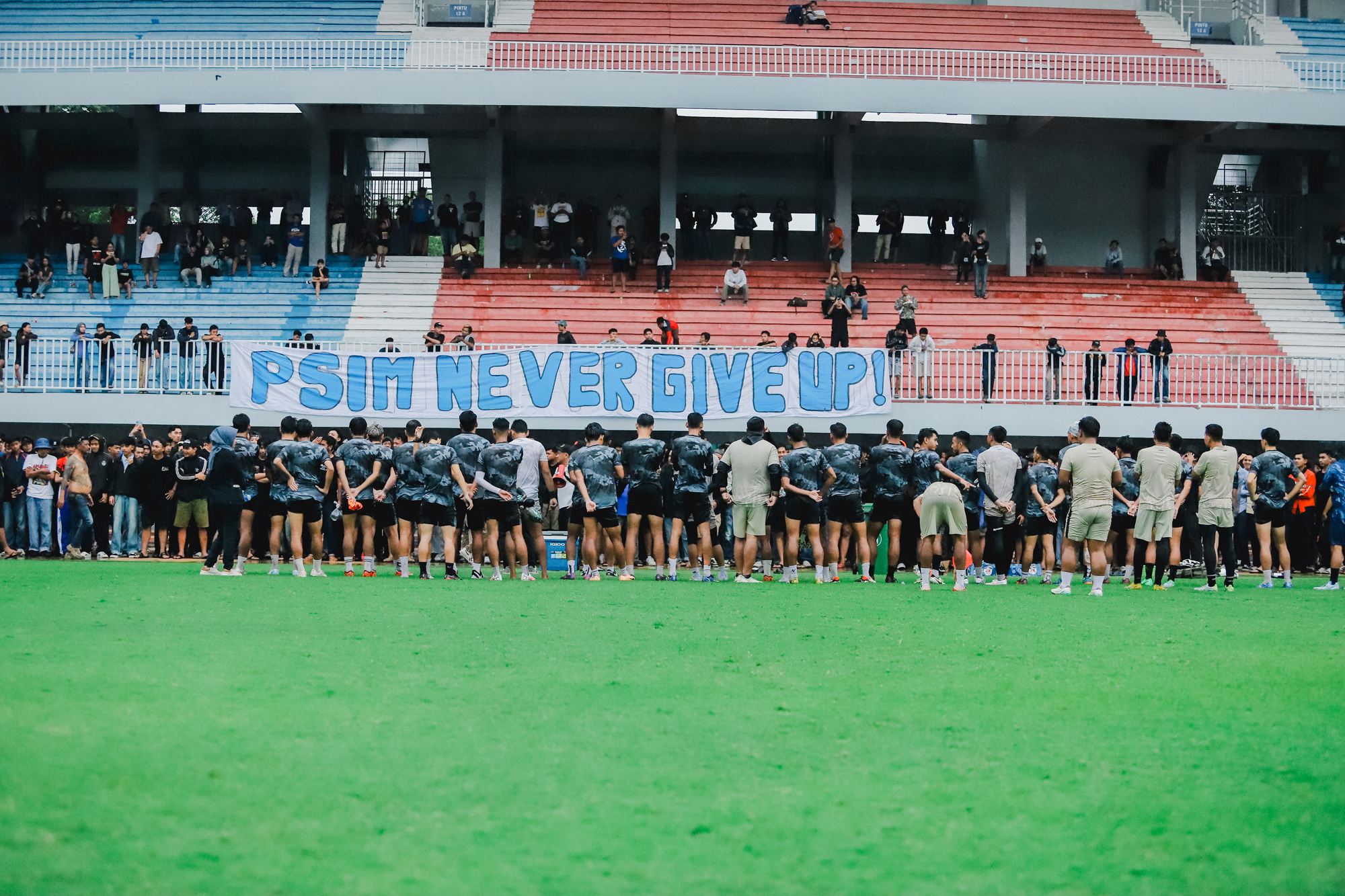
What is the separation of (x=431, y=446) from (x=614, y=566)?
8.70ft

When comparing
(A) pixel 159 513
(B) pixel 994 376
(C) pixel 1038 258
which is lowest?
(A) pixel 159 513

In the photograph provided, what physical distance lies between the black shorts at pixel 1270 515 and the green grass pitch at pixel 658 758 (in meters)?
6.06

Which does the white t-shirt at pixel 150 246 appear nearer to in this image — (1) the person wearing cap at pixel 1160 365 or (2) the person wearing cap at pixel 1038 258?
(2) the person wearing cap at pixel 1038 258

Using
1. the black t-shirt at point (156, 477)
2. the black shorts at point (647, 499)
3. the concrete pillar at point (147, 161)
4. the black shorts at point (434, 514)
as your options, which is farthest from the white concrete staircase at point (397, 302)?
the black shorts at point (647, 499)

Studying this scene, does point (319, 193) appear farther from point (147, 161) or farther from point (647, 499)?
point (647, 499)

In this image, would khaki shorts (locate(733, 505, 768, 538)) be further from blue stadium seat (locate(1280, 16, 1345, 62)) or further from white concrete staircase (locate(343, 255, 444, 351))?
blue stadium seat (locate(1280, 16, 1345, 62))

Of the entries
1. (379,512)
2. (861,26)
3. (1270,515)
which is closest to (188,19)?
(861,26)

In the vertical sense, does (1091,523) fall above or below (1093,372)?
below

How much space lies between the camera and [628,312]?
2680 centimetres

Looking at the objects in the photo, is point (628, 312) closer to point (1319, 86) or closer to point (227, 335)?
point (227, 335)

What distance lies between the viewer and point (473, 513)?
1518 centimetres

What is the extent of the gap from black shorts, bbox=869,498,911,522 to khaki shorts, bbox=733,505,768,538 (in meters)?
1.52

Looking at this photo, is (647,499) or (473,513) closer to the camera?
(473,513)

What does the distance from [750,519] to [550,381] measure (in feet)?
22.2
